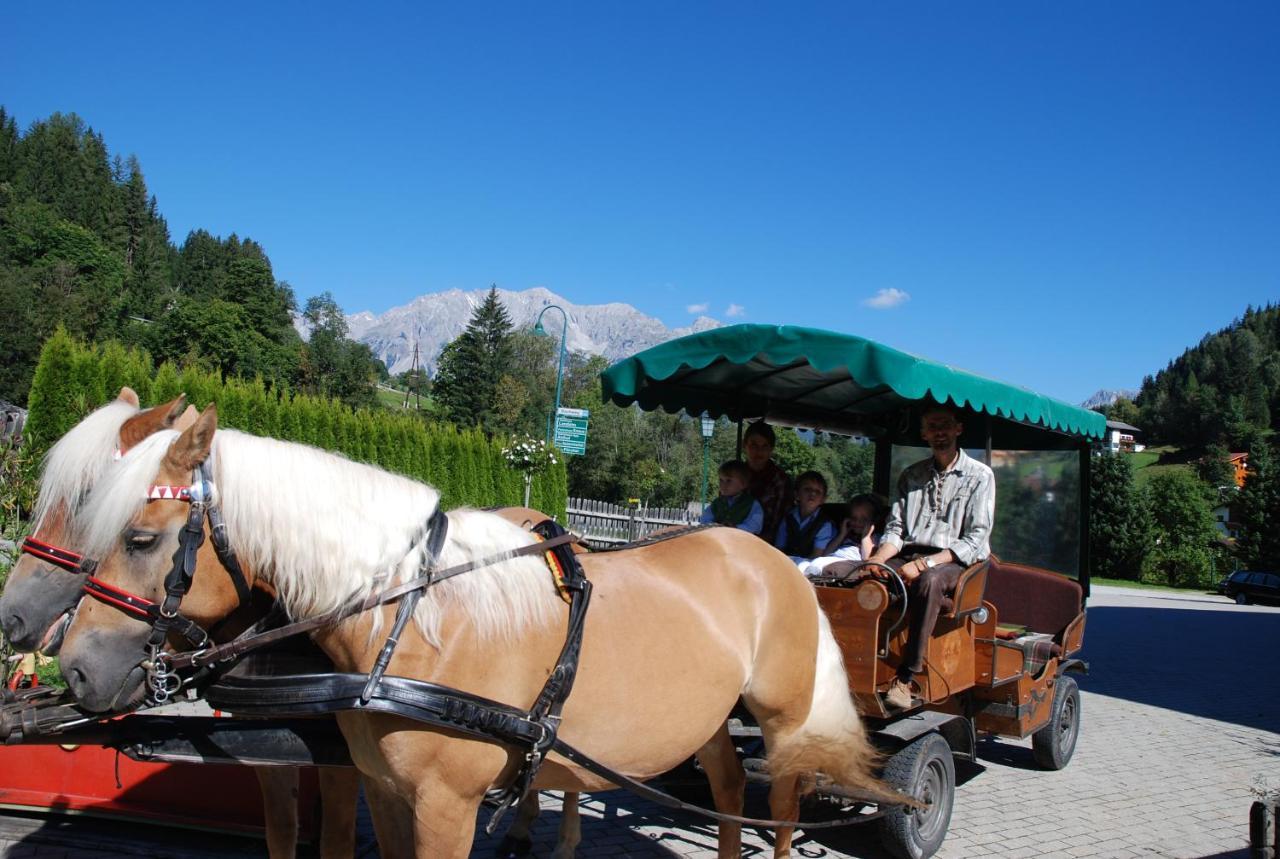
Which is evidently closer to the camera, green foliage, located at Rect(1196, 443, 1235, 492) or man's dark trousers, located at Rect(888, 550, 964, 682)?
man's dark trousers, located at Rect(888, 550, 964, 682)

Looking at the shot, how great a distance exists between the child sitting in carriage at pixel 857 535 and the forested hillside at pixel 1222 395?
99330mm

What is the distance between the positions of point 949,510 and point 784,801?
6.54ft

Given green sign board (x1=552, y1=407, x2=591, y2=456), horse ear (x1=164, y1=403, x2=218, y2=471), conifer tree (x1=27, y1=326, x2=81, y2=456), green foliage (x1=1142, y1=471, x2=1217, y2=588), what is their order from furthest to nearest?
green foliage (x1=1142, y1=471, x2=1217, y2=588)
green sign board (x1=552, y1=407, x2=591, y2=456)
conifer tree (x1=27, y1=326, x2=81, y2=456)
horse ear (x1=164, y1=403, x2=218, y2=471)

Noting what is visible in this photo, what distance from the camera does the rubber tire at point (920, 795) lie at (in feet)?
14.2

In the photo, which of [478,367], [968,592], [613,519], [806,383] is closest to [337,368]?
[478,367]

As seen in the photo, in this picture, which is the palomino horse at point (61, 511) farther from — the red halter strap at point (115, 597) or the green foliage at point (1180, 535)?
the green foliage at point (1180, 535)

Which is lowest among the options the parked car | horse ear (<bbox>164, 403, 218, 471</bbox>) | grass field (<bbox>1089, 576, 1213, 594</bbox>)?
Result: grass field (<bbox>1089, 576, 1213, 594</bbox>)

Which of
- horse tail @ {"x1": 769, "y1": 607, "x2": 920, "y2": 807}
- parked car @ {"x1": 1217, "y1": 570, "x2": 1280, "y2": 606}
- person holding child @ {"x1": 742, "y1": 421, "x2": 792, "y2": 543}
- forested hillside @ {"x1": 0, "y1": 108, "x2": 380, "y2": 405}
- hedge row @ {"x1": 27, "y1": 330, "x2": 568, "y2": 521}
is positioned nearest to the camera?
horse tail @ {"x1": 769, "y1": 607, "x2": 920, "y2": 807}

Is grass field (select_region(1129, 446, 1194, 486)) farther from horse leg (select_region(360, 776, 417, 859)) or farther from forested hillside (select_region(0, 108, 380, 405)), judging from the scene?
horse leg (select_region(360, 776, 417, 859))

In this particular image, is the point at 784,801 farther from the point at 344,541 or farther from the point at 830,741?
the point at 344,541

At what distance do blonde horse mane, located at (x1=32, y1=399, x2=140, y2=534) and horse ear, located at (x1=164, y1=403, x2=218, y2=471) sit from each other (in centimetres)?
16

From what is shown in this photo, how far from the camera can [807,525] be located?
538cm

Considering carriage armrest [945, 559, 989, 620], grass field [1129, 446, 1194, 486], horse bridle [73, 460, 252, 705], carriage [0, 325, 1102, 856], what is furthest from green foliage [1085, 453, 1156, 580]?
grass field [1129, 446, 1194, 486]

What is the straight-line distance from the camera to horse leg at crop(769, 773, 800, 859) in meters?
3.64
